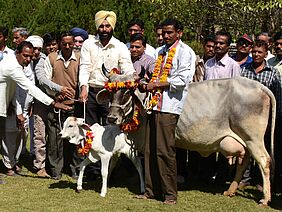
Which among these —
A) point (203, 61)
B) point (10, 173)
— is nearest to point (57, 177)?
point (10, 173)

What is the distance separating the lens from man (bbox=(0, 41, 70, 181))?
8.48m

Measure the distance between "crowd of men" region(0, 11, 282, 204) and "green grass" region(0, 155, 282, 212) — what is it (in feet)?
0.89

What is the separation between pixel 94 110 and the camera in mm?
8766

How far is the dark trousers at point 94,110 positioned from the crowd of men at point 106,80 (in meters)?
0.01

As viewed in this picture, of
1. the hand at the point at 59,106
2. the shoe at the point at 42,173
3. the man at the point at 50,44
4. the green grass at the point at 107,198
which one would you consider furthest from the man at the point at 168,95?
the man at the point at 50,44

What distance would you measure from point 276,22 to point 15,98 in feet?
35.4

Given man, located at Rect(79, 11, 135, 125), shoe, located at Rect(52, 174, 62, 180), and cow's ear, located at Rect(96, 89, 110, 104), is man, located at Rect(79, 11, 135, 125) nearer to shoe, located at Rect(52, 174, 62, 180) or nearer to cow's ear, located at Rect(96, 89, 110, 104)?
cow's ear, located at Rect(96, 89, 110, 104)

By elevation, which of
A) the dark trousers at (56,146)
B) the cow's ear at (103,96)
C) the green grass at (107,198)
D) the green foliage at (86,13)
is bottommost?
the green grass at (107,198)

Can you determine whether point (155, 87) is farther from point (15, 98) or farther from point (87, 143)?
point (15, 98)

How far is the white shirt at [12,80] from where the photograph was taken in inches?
333

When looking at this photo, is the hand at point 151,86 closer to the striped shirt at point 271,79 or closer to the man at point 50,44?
the striped shirt at point 271,79

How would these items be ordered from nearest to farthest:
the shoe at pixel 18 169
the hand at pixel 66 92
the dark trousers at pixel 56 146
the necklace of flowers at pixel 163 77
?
the necklace of flowers at pixel 163 77 → the hand at pixel 66 92 → the dark trousers at pixel 56 146 → the shoe at pixel 18 169

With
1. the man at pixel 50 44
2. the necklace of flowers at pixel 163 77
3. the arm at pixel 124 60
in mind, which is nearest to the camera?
the necklace of flowers at pixel 163 77

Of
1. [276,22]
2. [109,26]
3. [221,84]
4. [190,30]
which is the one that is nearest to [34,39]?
[109,26]
